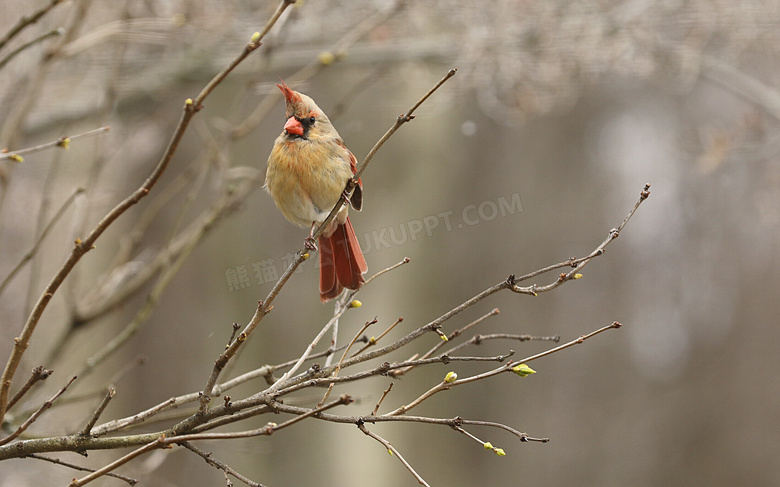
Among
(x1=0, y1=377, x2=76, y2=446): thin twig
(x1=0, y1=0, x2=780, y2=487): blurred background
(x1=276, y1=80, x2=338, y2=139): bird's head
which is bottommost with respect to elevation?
(x1=0, y1=0, x2=780, y2=487): blurred background

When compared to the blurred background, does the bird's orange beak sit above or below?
above

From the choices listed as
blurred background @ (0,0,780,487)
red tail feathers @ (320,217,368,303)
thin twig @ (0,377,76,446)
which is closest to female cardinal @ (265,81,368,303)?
red tail feathers @ (320,217,368,303)

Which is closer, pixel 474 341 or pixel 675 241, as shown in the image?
pixel 474 341

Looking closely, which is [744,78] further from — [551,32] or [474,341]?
[474,341]

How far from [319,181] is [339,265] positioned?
0.25 metres

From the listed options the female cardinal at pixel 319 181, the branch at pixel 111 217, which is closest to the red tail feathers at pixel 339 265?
the female cardinal at pixel 319 181

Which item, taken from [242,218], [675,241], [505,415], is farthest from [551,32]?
[505,415]

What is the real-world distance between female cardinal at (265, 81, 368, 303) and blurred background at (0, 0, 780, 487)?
203 millimetres

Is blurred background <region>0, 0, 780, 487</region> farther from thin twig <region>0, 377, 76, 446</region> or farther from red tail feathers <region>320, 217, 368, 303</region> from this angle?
thin twig <region>0, 377, 76, 446</region>

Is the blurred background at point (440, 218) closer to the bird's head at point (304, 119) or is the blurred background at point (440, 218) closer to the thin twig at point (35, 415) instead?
the bird's head at point (304, 119)

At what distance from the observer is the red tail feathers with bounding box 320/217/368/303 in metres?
1.94

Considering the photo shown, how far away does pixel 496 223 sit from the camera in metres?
6.52

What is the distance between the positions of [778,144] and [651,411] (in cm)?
372

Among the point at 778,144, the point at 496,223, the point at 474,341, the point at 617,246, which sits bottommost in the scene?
the point at 617,246
